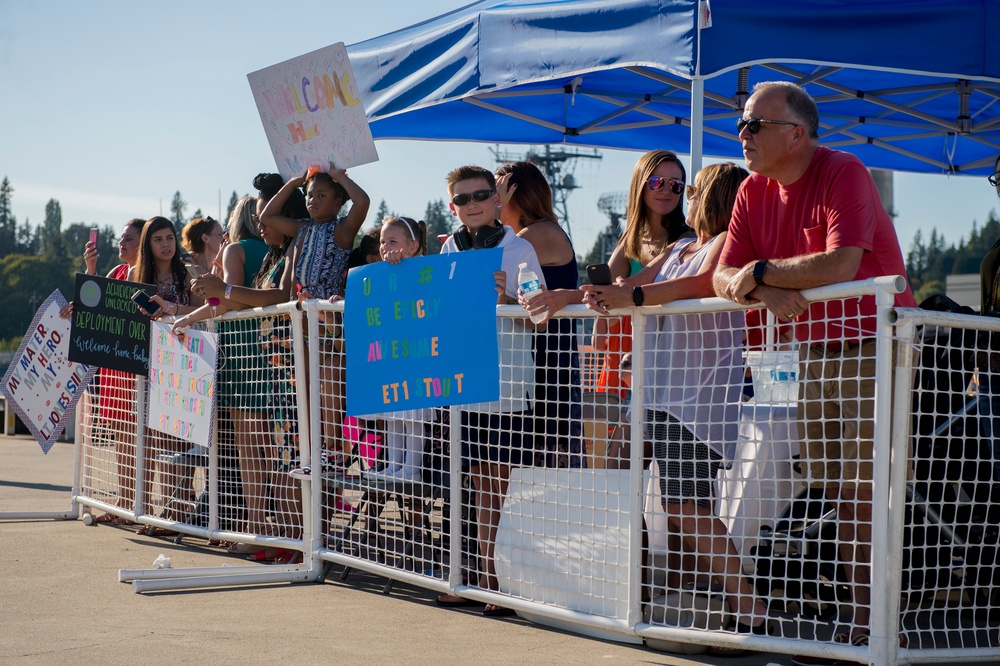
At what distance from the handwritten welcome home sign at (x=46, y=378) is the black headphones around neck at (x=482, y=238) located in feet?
11.8

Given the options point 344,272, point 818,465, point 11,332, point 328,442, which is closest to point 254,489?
point 328,442

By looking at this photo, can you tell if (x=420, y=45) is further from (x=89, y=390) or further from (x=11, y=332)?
(x=11, y=332)

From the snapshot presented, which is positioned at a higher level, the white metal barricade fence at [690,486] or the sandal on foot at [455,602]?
the white metal barricade fence at [690,486]

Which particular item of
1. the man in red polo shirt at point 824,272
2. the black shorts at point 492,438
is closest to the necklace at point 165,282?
the black shorts at point 492,438

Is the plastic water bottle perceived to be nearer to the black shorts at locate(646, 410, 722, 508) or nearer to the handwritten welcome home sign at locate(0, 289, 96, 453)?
the black shorts at locate(646, 410, 722, 508)

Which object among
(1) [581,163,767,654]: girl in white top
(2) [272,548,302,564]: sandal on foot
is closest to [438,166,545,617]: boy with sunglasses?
(1) [581,163,767,654]: girl in white top

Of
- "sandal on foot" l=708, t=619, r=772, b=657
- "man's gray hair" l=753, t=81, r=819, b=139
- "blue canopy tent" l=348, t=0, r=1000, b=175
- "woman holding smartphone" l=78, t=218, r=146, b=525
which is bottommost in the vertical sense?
"sandal on foot" l=708, t=619, r=772, b=657

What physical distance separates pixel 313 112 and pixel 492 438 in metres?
2.22

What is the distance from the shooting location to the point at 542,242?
15.0 ft

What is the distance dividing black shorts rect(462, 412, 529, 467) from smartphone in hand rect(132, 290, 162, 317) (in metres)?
2.87

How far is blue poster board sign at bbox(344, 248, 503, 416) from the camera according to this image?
4199 millimetres

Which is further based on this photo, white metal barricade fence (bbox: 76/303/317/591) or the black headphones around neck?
white metal barricade fence (bbox: 76/303/317/591)

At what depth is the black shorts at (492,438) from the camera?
413 centimetres

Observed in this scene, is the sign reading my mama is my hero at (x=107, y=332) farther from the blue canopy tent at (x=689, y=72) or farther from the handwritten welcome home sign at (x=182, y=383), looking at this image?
the blue canopy tent at (x=689, y=72)
